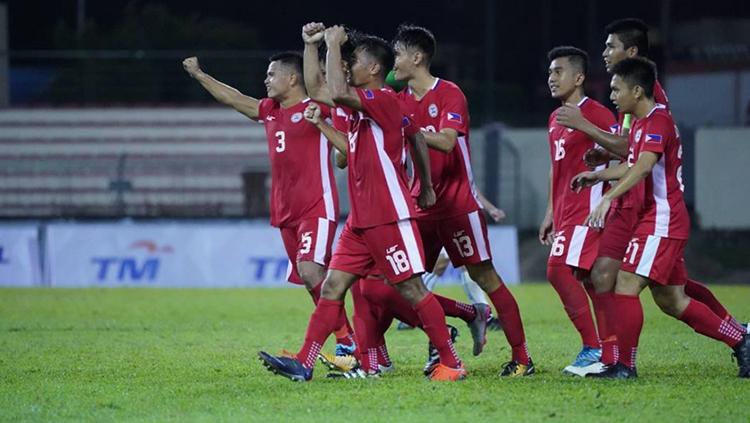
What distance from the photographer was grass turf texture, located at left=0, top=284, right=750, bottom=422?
26.0 feet

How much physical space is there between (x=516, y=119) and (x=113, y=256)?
920 cm

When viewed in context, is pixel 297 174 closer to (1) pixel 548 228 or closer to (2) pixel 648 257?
(1) pixel 548 228

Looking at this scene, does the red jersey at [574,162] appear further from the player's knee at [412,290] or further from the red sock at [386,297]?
the player's knee at [412,290]

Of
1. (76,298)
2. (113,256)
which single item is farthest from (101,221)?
(76,298)

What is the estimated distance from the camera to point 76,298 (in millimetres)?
19125

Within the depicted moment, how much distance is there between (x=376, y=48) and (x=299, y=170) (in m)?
1.67

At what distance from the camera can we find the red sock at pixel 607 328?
9672 millimetres

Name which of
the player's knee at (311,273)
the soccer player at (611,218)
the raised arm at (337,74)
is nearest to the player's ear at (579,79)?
the soccer player at (611,218)

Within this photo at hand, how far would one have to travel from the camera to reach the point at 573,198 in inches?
403

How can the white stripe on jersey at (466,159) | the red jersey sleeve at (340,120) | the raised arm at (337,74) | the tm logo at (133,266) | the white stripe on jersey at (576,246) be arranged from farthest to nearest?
the tm logo at (133,266)
the red jersey sleeve at (340,120)
the white stripe on jersey at (576,246)
the white stripe on jersey at (466,159)
the raised arm at (337,74)

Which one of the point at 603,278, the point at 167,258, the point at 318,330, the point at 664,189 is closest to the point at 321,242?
the point at 318,330

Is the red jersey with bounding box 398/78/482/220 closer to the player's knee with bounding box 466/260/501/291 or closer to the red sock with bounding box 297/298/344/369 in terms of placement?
the player's knee with bounding box 466/260/501/291

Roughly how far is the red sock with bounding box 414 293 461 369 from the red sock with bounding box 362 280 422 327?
27.8 inches

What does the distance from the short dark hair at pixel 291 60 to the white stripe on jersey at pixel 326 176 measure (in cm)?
60
